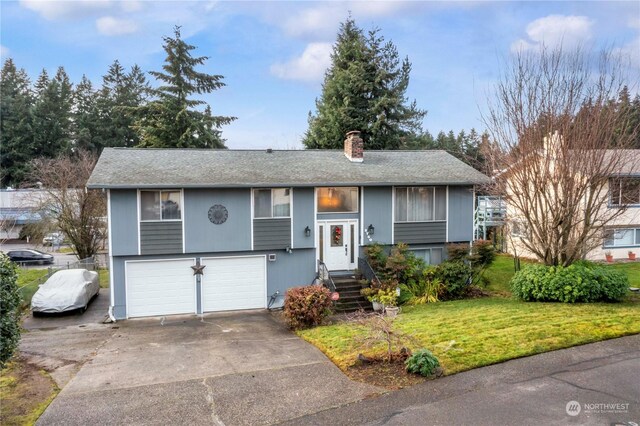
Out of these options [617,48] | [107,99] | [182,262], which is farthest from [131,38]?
[107,99]

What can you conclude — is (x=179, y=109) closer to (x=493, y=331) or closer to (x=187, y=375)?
(x=187, y=375)

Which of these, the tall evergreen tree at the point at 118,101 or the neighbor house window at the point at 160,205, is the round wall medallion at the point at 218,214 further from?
the tall evergreen tree at the point at 118,101

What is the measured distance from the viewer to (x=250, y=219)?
Result: 15.2 metres

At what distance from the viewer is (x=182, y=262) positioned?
1488 centimetres

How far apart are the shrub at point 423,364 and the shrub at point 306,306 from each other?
4.97m

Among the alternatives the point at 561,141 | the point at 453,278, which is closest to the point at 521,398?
the point at 561,141

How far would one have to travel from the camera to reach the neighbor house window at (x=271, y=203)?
15.3 m

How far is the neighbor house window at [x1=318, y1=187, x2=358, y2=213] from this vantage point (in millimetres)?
15969

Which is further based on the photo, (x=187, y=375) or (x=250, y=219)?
(x=250, y=219)

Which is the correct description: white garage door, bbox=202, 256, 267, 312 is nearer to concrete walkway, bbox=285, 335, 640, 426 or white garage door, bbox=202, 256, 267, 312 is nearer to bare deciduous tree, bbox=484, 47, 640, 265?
bare deciduous tree, bbox=484, 47, 640, 265

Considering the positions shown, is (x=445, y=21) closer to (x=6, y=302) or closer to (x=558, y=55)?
(x=558, y=55)

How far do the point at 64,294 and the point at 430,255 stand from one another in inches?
541

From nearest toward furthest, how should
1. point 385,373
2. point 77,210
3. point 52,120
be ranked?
point 385,373
point 77,210
point 52,120

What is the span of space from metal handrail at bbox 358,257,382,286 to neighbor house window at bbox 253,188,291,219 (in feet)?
10.7
